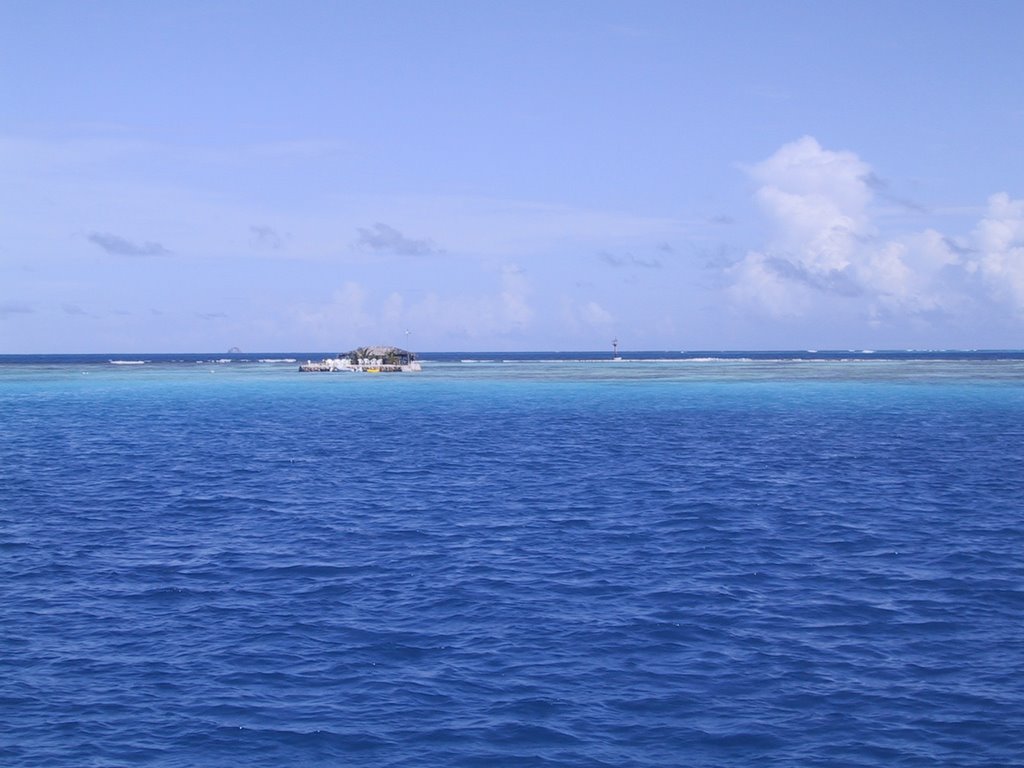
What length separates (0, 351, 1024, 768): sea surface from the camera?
56.6 ft

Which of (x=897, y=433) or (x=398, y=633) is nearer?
(x=398, y=633)

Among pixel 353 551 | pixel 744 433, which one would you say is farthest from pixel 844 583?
pixel 744 433

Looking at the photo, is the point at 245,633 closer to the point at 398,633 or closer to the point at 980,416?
the point at 398,633

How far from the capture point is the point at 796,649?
840 inches

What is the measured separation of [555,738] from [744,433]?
181 ft

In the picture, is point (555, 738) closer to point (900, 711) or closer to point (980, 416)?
point (900, 711)

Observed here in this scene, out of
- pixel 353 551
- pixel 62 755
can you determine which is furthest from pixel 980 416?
pixel 62 755

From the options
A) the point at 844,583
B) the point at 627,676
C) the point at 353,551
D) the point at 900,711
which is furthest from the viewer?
the point at 353,551

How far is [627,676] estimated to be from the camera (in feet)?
65.1

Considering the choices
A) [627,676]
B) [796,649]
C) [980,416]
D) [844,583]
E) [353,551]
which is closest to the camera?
[627,676]

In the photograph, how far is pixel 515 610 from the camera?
24.3 m

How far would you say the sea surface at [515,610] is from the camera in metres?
17.2

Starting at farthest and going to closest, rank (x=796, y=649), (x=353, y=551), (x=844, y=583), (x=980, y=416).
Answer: (x=980, y=416) < (x=353, y=551) < (x=844, y=583) < (x=796, y=649)

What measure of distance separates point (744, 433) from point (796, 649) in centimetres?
4946
